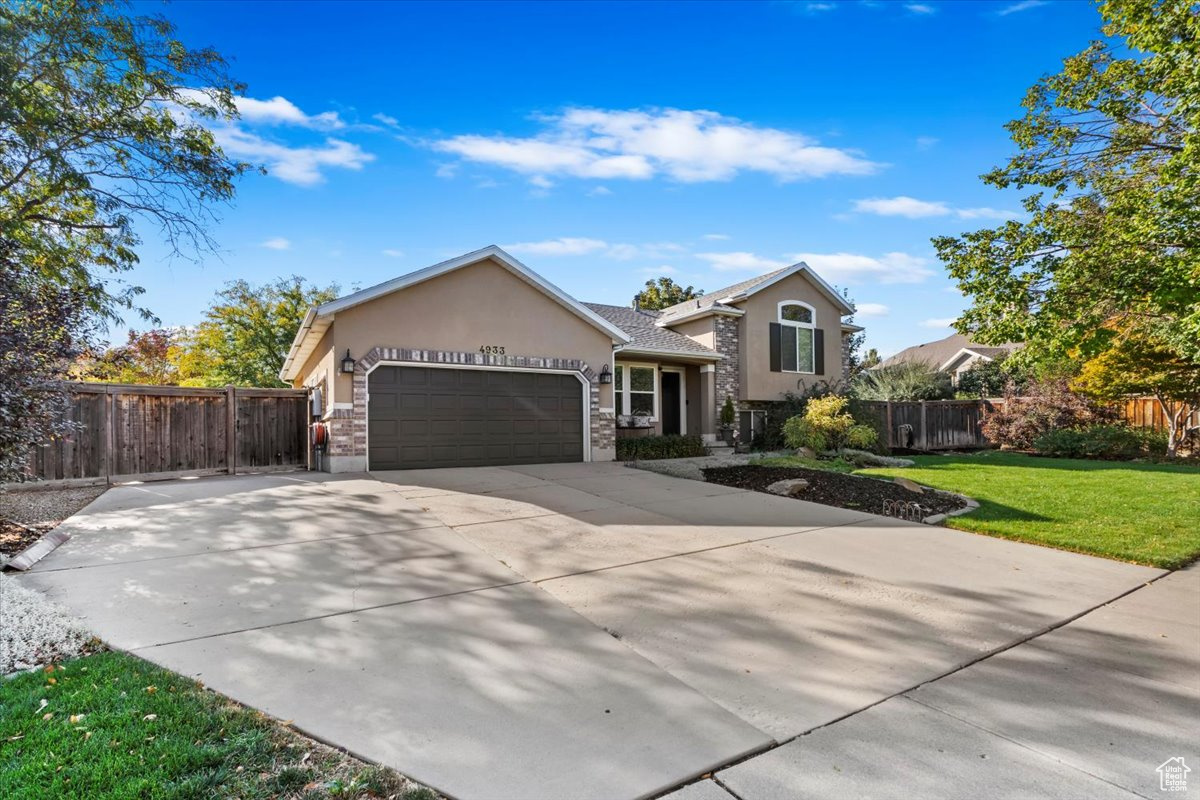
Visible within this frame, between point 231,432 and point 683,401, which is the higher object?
point 683,401

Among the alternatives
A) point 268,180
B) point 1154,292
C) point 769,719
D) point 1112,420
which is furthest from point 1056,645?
point 1112,420

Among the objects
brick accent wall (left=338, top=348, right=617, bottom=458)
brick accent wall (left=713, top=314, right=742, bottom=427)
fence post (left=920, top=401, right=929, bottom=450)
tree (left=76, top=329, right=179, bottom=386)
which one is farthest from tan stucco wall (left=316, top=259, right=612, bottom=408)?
tree (left=76, top=329, right=179, bottom=386)

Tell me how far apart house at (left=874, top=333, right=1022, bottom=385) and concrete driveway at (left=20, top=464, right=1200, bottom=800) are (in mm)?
25915

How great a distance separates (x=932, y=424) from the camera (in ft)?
60.7

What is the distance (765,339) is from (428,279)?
10233 millimetres

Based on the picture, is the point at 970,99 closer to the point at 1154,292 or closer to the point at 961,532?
the point at 1154,292

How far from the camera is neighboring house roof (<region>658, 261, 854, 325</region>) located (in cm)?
1692

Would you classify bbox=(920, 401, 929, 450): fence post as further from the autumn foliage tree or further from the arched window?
the autumn foliage tree

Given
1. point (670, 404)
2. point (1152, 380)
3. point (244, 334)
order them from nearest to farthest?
point (1152, 380)
point (670, 404)
point (244, 334)

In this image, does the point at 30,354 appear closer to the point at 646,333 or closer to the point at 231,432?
the point at 231,432

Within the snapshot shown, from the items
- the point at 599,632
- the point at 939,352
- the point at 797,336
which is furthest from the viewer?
the point at 939,352

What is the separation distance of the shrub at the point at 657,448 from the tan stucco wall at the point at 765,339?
303cm

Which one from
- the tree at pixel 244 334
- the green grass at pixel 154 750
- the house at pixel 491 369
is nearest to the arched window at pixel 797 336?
the house at pixel 491 369

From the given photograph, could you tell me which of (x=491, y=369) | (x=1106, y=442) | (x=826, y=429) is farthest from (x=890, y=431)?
(x=491, y=369)
